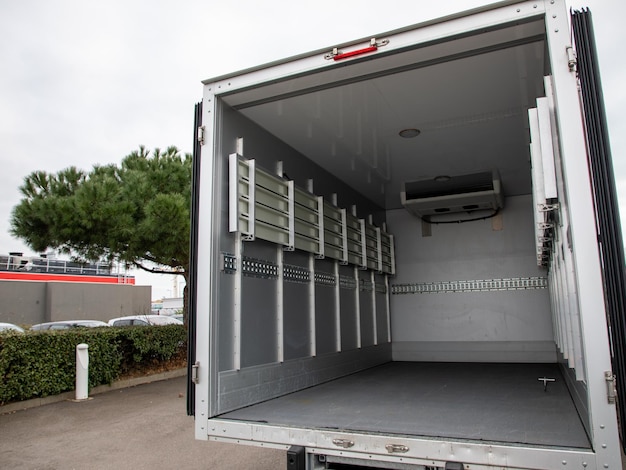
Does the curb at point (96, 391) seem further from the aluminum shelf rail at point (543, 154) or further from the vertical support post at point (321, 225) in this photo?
the aluminum shelf rail at point (543, 154)

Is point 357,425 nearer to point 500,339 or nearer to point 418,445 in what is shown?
point 418,445

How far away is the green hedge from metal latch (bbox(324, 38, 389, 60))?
5.40 metres

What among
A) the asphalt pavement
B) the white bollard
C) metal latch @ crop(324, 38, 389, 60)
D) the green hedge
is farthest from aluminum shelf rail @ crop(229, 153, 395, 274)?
the green hedge

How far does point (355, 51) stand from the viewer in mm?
2666

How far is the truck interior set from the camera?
2.84m

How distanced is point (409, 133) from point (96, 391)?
572cm

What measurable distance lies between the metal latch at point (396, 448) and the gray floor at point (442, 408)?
0.13 meters

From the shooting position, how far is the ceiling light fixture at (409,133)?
4.34 m

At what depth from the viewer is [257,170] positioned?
3609 millimetres

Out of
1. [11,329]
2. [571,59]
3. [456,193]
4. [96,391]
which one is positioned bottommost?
[96,391]

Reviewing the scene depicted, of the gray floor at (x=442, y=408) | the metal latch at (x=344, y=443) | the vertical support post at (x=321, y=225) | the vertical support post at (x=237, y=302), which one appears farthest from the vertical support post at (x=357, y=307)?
the metal latch at (x=344, y=443)

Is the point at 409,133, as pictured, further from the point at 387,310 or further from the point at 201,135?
the point at 387,310

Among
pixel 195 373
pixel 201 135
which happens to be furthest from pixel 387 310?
pixel 201 135

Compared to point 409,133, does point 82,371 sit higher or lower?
Answer: lower
